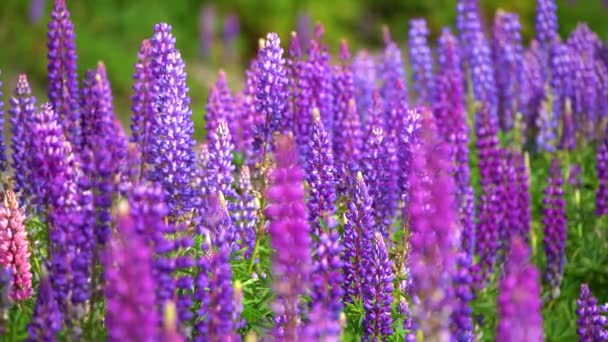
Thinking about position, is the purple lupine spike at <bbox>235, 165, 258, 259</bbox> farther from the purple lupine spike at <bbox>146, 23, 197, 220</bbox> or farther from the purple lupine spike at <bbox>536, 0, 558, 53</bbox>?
the purple lupine spike at <bbox>536, 0, 558, 53</bbox>

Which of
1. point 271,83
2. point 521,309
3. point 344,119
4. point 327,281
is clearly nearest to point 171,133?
point 271,83

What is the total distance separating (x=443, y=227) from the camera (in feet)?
8.68

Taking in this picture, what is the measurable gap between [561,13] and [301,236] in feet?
40.6

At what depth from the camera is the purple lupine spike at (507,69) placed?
7.62 meters

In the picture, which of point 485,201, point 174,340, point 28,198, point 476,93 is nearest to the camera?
point 174,340

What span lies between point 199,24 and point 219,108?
9369mm

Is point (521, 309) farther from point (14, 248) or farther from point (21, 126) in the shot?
point (21, 126)

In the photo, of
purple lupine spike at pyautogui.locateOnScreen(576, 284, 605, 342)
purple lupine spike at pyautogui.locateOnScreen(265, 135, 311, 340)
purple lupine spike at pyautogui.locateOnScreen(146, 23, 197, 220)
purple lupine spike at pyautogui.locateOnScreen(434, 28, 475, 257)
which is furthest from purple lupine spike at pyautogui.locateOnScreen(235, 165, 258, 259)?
purple lupine spike at pyautogui.locateOnScreen(265, 135, 311, 340)

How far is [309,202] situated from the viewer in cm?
410

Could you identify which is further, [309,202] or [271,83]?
[271,83]

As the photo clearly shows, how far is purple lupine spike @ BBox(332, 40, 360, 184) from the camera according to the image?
201 inches

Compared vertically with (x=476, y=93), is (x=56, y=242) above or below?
below

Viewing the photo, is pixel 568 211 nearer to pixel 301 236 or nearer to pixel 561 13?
pixel 301 236

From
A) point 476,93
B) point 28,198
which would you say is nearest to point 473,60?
point 476,93
